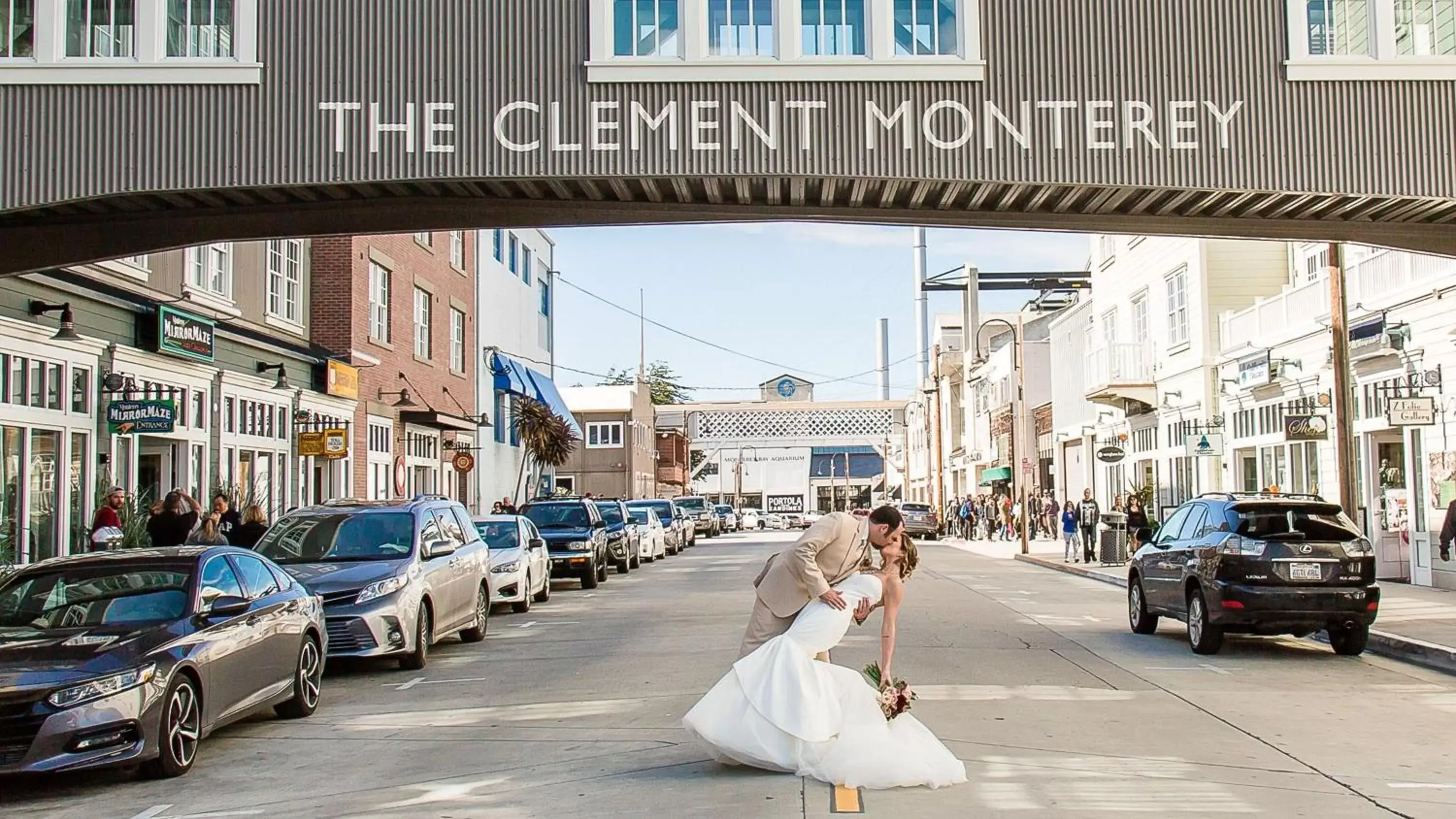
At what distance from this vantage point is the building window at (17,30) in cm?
1413

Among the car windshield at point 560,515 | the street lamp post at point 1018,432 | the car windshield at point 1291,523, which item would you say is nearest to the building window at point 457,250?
the car windshield at point 560,515

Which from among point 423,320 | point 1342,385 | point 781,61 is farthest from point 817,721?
point 423,320

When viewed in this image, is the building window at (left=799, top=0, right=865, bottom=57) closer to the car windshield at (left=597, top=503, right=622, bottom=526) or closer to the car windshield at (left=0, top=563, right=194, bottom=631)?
the car windshield at (left=0, top=563, right=194, bottom=631)

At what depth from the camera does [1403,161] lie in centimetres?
1448

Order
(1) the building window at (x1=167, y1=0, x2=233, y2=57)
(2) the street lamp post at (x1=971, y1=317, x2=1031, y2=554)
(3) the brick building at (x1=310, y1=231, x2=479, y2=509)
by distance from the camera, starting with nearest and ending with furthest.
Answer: (1) the building window at (x1=167, y1=0, x2=233, y2=57)
(3) the brick building at (x1=310, y1=231, x2=479, y2=509)
(2) the street lamp post at (x1=971, y1=317, x2=1031, y2=554)

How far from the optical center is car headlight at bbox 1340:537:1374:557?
14930 mm

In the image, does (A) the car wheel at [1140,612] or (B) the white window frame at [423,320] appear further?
(B) the white window frame at [423,320]

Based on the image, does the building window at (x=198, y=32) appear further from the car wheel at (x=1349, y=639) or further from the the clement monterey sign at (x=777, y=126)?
the car wheel at (x=1349, y=639)

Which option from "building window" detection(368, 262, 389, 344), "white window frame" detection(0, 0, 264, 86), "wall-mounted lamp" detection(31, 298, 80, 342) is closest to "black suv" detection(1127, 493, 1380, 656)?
"white window frame" detection(0, 0, 264, 86)

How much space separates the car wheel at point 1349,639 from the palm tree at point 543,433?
28508 mm

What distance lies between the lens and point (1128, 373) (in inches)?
1507

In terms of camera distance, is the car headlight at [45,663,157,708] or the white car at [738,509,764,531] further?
the white car at [738,509,764,531]

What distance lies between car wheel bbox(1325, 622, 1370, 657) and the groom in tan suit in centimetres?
861

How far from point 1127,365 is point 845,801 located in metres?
32.3
